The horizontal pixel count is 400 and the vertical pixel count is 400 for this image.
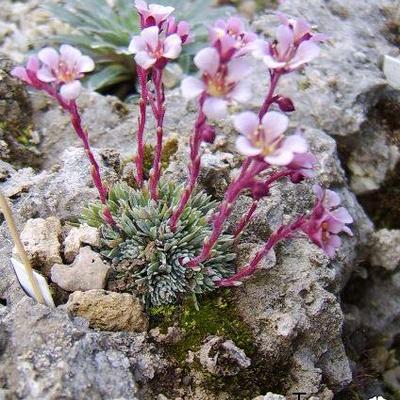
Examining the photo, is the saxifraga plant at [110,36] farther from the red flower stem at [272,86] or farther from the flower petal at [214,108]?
the flower petal at [214,108]

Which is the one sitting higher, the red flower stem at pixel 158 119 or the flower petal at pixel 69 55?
the flower petal at pixel 69 55

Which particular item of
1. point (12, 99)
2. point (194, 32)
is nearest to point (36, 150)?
point (12, 99)

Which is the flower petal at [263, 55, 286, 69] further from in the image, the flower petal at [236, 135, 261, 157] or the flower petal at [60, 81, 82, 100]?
the flower petal at [60, 81, 82, 100]

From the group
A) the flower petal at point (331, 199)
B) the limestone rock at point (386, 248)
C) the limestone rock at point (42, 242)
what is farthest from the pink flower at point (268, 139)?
the limestone rock at point (386, 248)

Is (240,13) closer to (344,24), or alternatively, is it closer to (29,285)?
(344,24)

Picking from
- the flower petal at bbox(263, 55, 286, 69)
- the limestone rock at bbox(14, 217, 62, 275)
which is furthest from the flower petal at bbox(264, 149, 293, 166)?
the limestone rock at bbox(14, 217, 62, 275)

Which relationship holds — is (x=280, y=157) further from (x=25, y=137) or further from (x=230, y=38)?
(x=25, y=137)

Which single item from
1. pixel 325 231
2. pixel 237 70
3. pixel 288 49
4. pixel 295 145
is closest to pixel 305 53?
pixel 288 49
